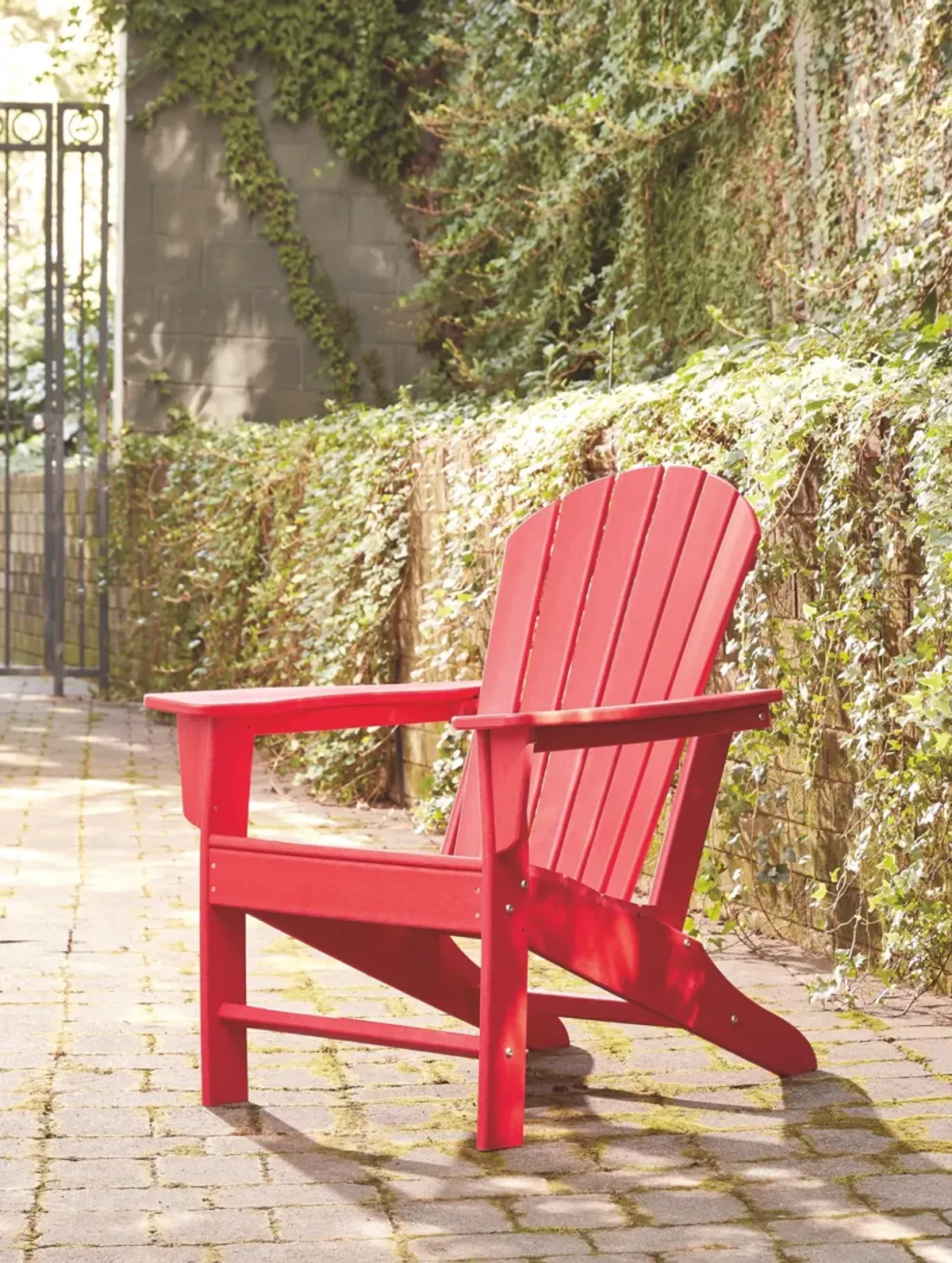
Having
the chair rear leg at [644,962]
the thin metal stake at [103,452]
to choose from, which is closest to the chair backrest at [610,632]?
the chair rear leg at [644,962]

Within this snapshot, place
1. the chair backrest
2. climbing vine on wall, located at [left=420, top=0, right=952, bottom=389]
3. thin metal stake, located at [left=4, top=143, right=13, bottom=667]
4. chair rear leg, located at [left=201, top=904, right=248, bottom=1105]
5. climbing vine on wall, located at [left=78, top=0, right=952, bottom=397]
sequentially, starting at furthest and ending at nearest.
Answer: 1. thin metal stake, located at [left=4, top=143, right=13, bottom=667]
2. climbing vine on wall, located at [left=78, top=0, right=952, bottom=397]
3. climbing vine on wall, located at [left=420, top=0, right=952, bottom=389]
4. the chair backrest
5. chair rear leg, located at [left=201, top=904, right=248, bottom=1105]

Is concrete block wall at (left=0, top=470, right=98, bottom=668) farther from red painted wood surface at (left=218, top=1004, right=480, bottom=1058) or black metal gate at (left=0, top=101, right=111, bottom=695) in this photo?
red painted wood surface at (left=218, top=1004, right=480, bottom=1058)

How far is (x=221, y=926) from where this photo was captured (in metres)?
2.96

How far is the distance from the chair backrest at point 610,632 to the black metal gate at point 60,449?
5.79 meters

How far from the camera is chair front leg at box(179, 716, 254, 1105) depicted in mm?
2916

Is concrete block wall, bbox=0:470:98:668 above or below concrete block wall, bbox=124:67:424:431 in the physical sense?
below

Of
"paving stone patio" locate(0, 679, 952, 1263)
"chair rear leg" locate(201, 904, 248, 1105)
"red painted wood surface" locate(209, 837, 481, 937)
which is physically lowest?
"paving stone patio" locate(0, 679, 952, 1263)

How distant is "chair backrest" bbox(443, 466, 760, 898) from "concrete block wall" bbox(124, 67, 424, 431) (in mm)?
7404

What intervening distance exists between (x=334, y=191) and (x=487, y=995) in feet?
28.8

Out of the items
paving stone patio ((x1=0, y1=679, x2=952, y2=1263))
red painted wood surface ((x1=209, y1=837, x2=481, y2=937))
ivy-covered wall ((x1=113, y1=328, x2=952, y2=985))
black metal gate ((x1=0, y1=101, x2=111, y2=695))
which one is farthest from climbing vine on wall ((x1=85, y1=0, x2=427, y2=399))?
red painted wood surface ((x1=209, y1=837, x2=481, y2=937))

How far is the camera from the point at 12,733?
27.1ft

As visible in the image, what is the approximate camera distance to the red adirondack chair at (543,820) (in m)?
2.64

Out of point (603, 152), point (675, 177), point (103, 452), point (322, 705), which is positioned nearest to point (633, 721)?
point (322, 705)

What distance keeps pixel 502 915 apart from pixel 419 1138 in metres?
0.43
